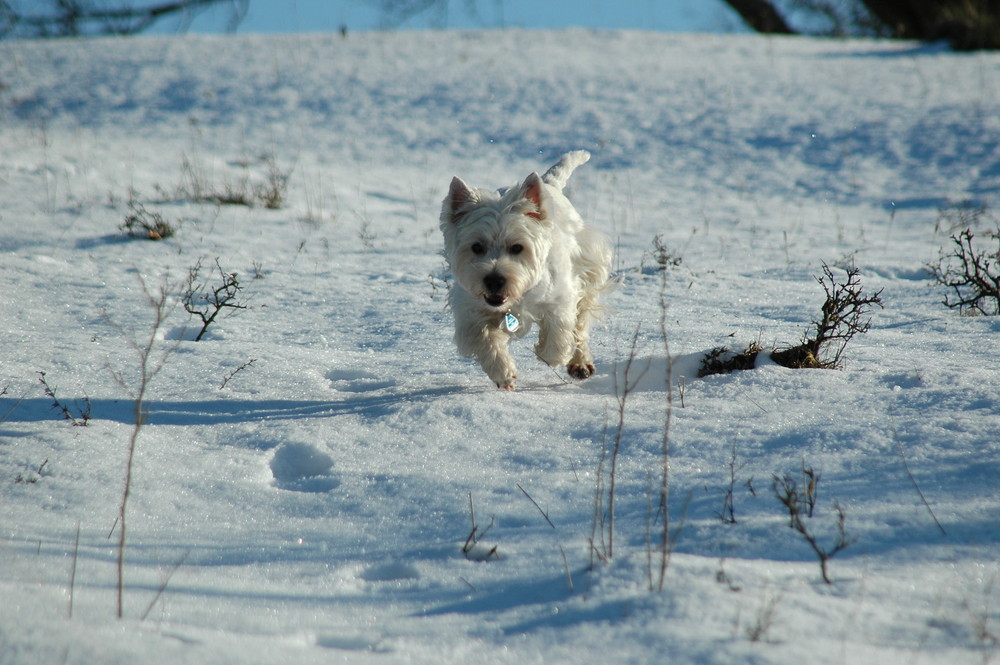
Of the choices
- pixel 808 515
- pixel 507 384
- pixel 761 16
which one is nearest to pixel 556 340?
pixel 507 384

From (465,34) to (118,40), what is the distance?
731 centimetres

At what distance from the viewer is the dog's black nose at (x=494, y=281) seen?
3.96 m

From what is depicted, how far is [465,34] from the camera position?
658 inches

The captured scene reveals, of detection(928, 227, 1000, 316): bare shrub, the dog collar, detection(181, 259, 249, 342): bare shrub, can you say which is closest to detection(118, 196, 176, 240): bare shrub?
detection(181, 259, 249, 342): bare shrub

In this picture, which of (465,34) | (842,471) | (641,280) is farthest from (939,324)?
(465,34)

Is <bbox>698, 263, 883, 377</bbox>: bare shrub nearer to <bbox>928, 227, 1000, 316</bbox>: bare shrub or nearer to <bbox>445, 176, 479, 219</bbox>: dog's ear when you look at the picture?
<bbox>928, 227, 1000, 316</bbox>: bare shrub

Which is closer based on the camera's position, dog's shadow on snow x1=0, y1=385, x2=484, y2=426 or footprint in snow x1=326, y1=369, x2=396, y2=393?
dog's shadow on snow x1=0, y1=385, x2=484, y2=426

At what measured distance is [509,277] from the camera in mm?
3973

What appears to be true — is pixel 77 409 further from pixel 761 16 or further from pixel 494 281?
pixel 761 16

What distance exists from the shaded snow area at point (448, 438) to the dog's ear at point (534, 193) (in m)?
0.97

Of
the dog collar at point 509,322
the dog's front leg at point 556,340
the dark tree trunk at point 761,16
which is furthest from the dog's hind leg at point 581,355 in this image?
the dark tree trunk at point 761,16

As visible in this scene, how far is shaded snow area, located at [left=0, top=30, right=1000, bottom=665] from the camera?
199 cm

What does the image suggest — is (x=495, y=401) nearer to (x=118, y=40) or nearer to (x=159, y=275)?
(x=159, y=275)

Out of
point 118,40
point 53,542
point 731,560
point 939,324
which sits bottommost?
point 53,542
